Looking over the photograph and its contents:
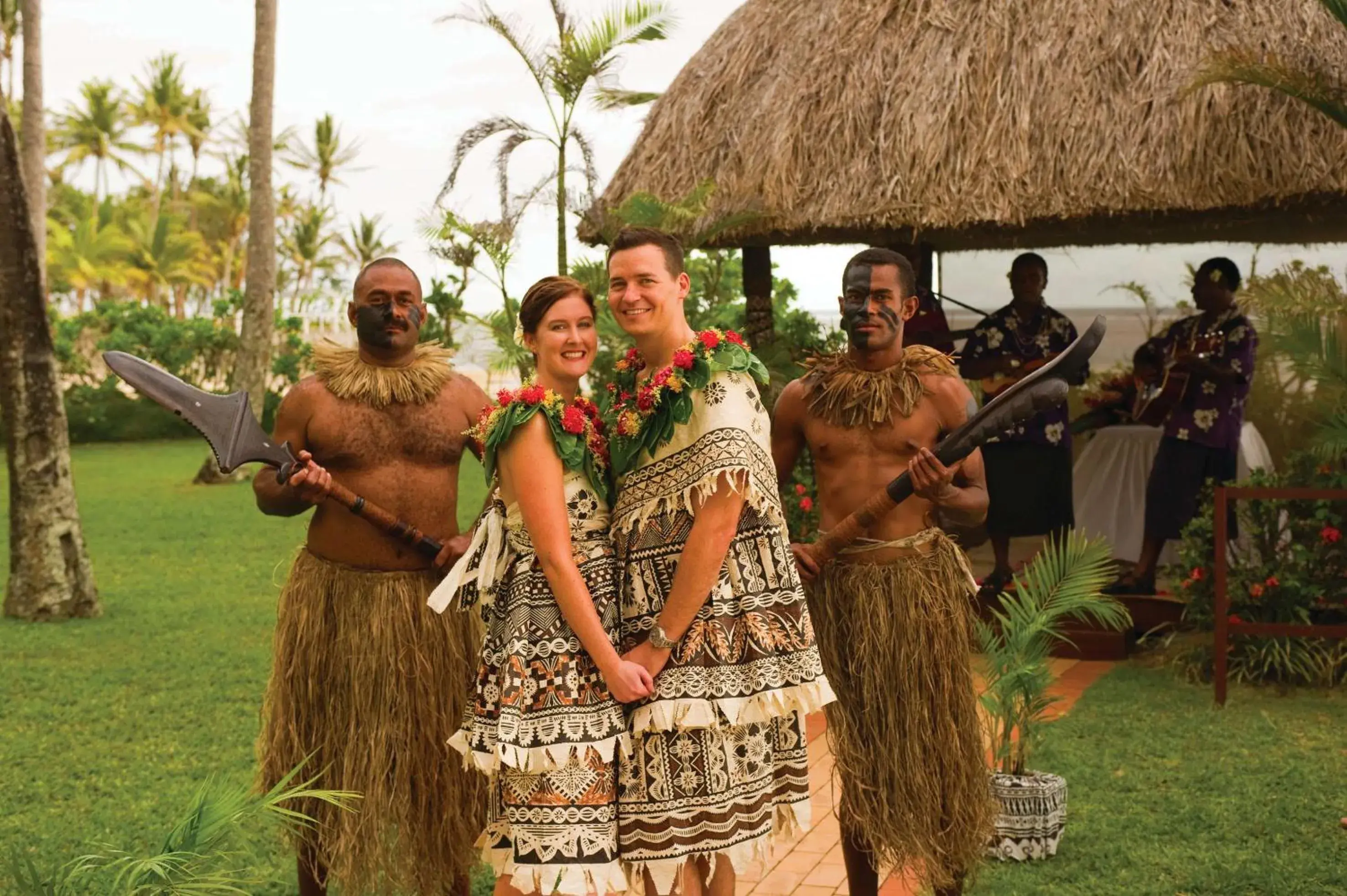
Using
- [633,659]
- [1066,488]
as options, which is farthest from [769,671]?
[1066,488]

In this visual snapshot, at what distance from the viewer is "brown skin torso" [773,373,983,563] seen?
3652mm

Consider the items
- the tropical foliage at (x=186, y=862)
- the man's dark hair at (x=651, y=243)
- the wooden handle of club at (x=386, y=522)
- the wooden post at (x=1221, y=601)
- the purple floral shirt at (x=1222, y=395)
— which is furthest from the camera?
the purple floral shirt at (x=1222, y=395)

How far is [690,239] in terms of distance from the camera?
7859mm

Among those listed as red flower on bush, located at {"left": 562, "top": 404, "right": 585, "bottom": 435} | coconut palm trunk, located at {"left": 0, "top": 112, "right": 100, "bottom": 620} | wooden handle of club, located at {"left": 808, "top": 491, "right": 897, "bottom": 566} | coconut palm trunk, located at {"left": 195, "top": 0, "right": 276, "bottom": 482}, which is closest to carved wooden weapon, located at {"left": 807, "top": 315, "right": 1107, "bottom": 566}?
wooden handle of club, located at {"left": 808, "top": 491, "right": 897, "bottom": 566}

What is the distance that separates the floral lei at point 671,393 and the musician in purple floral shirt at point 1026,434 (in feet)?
15.5

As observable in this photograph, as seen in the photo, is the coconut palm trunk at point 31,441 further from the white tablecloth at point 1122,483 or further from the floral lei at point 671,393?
the floral lei at point 671,393

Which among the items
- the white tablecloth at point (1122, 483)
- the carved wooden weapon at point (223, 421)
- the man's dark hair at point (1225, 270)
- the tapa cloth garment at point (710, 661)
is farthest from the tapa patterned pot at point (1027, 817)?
the white tablecloth at point (1122, 483)

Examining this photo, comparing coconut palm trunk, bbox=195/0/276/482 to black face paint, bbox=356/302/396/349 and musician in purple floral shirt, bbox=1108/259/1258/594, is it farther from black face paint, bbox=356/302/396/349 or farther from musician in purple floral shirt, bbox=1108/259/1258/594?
black face paint, bbox=356/302/396/349

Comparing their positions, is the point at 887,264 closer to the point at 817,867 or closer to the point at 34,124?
the point at 817,867

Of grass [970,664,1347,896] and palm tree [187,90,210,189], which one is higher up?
palm tree [187,90,210,189]

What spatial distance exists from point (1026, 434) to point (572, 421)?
5.02 meters

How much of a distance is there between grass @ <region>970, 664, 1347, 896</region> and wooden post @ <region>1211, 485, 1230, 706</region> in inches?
4.6

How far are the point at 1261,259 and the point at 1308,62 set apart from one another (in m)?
4.51

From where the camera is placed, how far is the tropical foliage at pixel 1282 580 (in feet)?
20.2
